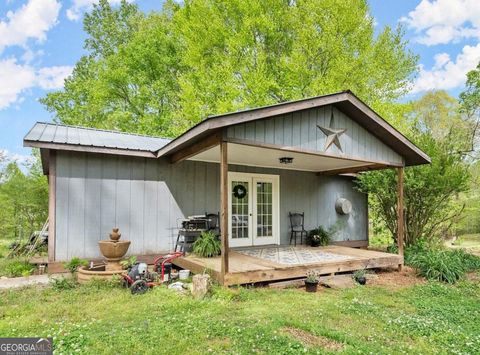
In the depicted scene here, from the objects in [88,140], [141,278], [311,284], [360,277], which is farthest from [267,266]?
[88,140]

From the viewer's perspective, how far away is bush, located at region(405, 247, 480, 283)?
18.5ft

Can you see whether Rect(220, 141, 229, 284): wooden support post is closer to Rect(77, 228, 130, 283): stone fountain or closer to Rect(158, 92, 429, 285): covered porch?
Rect(158, 92, 429, 285): covered porch

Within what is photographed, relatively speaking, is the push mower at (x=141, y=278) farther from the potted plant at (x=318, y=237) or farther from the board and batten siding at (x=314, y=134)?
the potted plant at (x=318, y=237)

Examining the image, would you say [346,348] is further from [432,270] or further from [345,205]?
[345,205]

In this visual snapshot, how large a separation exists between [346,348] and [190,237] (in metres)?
4.02

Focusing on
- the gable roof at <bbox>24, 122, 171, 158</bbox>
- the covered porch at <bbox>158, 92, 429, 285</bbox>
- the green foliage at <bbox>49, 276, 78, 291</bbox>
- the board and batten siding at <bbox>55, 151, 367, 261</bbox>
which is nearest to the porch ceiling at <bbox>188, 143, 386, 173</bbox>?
the covered porch at <bbox>158, 92, 429, 285</bbox>

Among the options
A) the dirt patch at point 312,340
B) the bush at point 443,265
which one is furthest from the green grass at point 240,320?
the bush at point 443,265

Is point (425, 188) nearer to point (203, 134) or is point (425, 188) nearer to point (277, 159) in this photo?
point (277, 159)

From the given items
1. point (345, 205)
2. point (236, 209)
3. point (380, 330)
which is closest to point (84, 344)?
point (380, 330)

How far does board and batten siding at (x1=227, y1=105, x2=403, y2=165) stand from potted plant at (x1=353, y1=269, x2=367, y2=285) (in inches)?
83.2

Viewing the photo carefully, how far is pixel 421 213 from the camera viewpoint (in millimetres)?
7922

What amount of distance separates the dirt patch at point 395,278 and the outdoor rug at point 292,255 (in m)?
0.66

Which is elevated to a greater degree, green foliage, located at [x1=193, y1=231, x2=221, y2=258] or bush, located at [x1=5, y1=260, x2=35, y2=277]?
green foliage, located at [x1=193, y1=231, x2=221, y2=258]

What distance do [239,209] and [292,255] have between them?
176 centimetres
